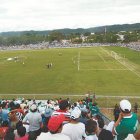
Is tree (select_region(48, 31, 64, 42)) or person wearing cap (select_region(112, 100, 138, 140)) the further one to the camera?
tree (select_region(48, 31, 64, 42))

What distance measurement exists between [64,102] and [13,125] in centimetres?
225

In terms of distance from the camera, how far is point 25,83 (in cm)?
2469

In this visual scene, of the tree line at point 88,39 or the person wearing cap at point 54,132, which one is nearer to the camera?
the person wearing cap at point 54,132

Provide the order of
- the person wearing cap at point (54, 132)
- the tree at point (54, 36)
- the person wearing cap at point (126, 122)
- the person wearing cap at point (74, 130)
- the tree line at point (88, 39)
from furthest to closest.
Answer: the tree at point (54, 36), the tree line at point (88, 39), the person wearing cap at point (74, 130), the person wearing cap at point (126, 122), the person wearing cap at point (54, 132)

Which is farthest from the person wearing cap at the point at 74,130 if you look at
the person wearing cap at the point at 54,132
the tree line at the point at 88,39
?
the tree line at the point at 88,39

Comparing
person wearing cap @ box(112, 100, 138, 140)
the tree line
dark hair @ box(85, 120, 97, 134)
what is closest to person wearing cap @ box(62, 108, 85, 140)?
dark hair @ box(85, 120, 97, 134)

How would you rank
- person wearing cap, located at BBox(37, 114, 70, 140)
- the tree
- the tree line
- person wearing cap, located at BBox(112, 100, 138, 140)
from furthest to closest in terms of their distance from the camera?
the tree, the tree line, person wearing cap, located at BBox(112, 100, 138, 140), person wearing cap, located at BBox(37, 114, 70, 140)

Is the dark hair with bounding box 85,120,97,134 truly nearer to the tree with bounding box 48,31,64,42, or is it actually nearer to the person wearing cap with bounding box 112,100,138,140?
the person wearing cap with bounding box 112,100,138,140

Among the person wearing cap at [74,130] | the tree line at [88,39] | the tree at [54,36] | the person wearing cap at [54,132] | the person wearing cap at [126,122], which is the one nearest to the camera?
the person wearing cap at [54,132]

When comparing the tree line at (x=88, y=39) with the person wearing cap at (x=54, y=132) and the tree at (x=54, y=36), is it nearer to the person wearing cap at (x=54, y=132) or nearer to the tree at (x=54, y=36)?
the tree at (x=54, y=36)

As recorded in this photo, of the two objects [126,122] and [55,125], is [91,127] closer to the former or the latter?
[126,122]

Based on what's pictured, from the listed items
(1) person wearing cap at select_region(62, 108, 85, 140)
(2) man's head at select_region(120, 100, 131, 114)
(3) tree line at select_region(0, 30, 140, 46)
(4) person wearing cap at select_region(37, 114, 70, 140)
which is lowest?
(1) person wearing cap at select_region(62, 108, 85, 140)

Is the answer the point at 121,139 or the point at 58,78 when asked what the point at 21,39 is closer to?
the point at 58,78

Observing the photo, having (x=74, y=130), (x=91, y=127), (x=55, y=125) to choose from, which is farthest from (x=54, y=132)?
(x=91, y=127)
